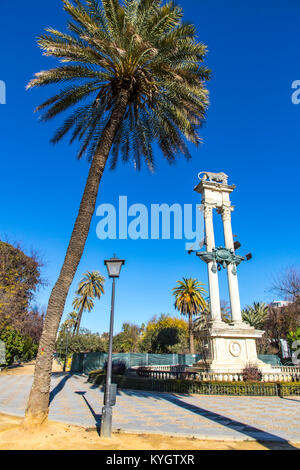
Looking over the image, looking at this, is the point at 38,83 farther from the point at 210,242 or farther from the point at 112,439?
the point at 210,242

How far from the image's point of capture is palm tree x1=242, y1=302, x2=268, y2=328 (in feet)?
120

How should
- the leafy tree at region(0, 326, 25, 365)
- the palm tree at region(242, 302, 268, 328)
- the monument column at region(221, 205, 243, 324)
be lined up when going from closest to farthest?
the monument column at region(221, 205, 243, 324) < the leafy tree at region(0, 326, 25, 365) < the palm tree at region(242, 302, 268, 328)

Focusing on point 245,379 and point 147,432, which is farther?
point 245,379

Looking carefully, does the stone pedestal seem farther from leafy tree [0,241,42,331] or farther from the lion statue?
leafy tree [0,241,42,331]

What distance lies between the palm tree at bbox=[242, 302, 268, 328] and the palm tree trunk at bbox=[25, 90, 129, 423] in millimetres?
33155

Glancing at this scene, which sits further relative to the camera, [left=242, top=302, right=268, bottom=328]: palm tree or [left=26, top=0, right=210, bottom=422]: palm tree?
[left=242, top=302, right=268, bottom=328]: palm tree

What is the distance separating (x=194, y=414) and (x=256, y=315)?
32137 mm

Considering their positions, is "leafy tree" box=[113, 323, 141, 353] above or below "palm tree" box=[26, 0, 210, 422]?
below

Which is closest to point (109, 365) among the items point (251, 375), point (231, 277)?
point (251, 375)

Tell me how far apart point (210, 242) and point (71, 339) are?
28.7m

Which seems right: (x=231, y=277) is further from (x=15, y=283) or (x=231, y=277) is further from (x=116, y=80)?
(x=15, y=283)

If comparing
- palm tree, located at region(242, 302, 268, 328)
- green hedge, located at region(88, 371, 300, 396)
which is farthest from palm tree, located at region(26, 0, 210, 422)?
palm tree, located at region(242, 302, 268, 328)

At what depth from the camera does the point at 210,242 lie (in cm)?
1922
